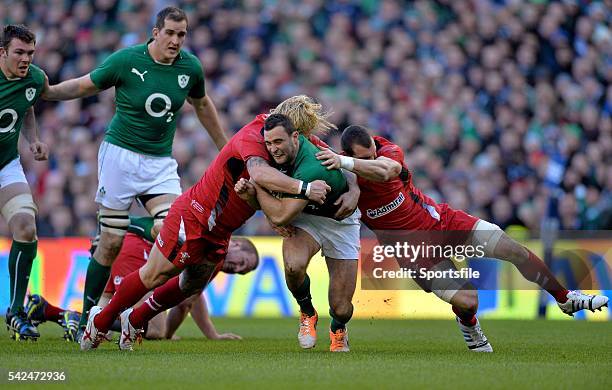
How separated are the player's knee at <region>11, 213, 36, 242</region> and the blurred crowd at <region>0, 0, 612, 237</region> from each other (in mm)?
5818

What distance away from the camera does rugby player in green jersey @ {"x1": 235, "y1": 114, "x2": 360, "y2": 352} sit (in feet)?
26.3

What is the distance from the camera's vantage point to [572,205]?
51.8 feet

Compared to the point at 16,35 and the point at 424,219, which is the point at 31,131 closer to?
the point at 16,35

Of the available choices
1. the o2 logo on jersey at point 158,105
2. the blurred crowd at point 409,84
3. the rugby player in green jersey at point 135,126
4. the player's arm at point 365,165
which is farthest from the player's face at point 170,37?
the blurred crowd at point 409,84

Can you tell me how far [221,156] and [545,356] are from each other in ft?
9.47

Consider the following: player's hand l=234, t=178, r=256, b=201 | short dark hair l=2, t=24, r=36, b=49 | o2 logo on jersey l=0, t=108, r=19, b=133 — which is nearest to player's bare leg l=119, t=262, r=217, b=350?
player's hand l=234, t=178, r=256, b=201

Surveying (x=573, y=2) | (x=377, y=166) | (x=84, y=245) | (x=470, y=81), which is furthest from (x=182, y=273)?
(x=573, y=2)

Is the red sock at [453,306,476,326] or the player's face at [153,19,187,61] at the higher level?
the player's face at [153,19,187,61]

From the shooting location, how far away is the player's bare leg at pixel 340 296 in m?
8.79

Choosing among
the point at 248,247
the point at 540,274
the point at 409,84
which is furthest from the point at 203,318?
the point at 409,84

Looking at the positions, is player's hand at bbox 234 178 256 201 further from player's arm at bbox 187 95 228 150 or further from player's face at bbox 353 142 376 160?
player's arm at bbox 187 95 228 150

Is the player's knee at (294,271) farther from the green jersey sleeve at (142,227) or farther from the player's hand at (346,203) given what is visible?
the green jersey sleeve at (142,227)

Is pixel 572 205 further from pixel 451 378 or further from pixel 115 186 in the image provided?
pixel 451 378

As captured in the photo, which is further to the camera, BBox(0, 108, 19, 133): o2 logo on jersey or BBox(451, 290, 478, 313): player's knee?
BBox(0, 108, 19, 133): o2 logo on jersey
